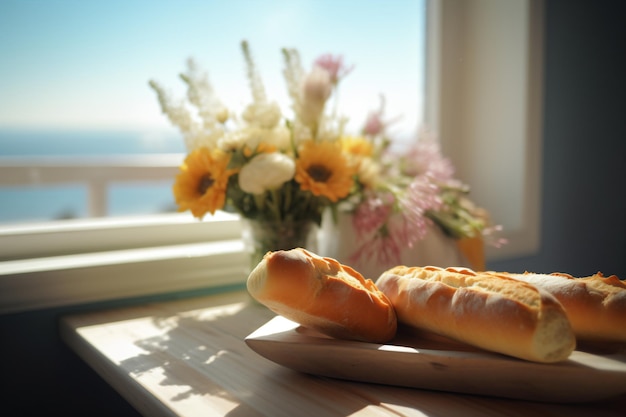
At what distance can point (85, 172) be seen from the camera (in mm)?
1733

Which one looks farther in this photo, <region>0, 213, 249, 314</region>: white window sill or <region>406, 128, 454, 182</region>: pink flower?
<region>406, 128, 454, 182</region>: pink flower

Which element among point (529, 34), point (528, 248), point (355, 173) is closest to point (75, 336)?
point (355, 173)

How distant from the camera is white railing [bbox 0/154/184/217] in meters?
1.54

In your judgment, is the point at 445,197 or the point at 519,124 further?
the point at 519,124

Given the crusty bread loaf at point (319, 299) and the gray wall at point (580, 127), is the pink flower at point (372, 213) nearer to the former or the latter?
the crusty bread loaf at point (319, 299)

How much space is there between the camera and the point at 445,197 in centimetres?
115

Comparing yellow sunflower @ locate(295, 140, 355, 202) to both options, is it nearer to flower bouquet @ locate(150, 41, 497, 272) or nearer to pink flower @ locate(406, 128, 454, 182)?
flower bouquet @ locate(150, 41, 497, 272)

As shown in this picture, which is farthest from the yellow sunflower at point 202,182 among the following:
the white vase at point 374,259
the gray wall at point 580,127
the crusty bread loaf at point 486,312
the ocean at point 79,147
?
the gray wall at point 580,127

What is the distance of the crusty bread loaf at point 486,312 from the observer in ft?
1.68

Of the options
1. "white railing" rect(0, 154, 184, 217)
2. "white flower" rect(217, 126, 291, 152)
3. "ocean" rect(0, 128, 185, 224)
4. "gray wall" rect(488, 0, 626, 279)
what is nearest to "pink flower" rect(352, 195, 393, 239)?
"white flower" rect(217, 126, 291, 152)

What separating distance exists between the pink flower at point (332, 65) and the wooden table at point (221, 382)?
42cm

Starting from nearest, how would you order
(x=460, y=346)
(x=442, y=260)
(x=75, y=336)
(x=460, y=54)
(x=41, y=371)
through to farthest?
(x=460, y=346) < (x=75, y=336) < (x=41, y=371) < (x=442, y=260) < (x=460, y=54)

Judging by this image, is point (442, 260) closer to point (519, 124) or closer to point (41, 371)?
point (519, 124)

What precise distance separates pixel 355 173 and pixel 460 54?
0.87 m
